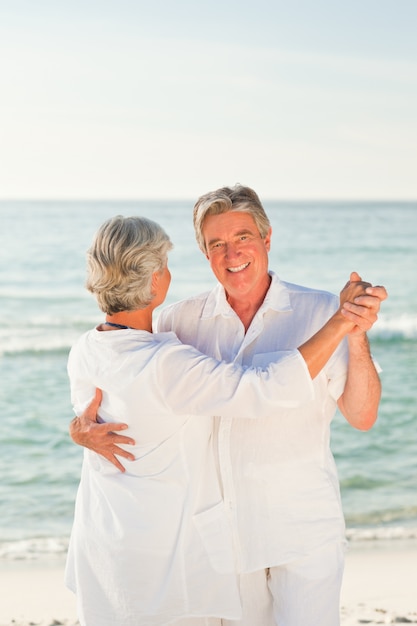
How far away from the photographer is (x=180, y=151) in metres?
41.8

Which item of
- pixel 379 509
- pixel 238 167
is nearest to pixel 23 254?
pixel 238 167

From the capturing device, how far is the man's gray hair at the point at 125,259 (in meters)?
2.59

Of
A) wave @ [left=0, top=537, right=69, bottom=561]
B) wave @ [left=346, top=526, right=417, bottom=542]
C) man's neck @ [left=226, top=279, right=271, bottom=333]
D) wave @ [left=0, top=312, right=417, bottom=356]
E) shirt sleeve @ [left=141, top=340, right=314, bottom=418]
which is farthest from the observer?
wave @ [left=0, top=312, right=417, bottom=356]

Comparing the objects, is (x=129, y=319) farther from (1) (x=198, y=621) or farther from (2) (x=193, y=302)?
(1) (x=198, y=621)

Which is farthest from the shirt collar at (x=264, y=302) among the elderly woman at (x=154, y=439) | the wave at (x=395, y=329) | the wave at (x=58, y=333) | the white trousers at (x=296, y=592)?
the wave at (x=395, y=329)

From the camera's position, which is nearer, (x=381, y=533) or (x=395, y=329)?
(x=381, y=533)

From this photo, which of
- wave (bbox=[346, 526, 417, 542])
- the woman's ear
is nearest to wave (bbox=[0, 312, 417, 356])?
wave (bbox=[346, 526, 417, 542])

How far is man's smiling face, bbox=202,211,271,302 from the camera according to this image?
9.68 feet

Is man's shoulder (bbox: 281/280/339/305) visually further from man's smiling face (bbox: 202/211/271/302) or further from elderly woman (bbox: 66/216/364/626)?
elderly woman (bbox: 66/216/364/626)

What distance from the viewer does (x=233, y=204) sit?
9.59ft

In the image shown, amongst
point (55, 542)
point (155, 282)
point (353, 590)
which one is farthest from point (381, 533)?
point (155, 282)

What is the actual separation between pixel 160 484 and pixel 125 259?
0.66 metres

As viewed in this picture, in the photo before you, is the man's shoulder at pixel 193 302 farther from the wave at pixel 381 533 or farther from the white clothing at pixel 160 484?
the wave at pixel 381 533

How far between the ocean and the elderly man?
10.9ft
